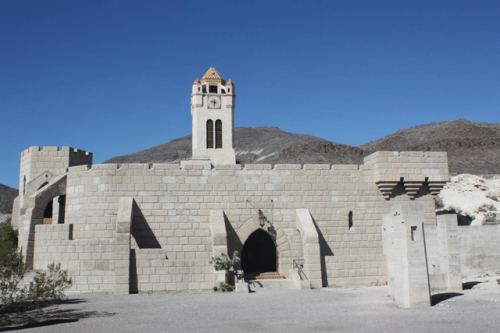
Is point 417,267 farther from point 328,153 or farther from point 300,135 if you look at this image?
point 300,135

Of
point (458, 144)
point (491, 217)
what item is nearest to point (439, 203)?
point (491, 217)

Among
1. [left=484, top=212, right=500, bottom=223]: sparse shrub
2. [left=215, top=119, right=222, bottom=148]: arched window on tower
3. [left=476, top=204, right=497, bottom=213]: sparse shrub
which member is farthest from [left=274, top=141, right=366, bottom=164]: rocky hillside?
[left=484, top=212, right=500, bottom=223]: sparse shrub

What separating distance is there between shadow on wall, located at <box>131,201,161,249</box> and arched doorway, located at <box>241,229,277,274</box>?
5.63 m

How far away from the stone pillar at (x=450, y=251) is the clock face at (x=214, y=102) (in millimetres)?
22780

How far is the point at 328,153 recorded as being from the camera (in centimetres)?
6556

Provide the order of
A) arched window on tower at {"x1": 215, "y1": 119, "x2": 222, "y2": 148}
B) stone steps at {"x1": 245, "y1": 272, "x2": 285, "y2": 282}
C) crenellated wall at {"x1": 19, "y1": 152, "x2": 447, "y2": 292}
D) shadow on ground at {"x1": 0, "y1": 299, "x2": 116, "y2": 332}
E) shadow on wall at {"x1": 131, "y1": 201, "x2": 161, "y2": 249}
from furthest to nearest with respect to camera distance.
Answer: arched window on tower at {"x1": 215, "y1": 119, "x2": 222, "y2": 148}, stone steps at {"x1": 245, "y1": 272, "x2": 285, "y2": 282}, shadow on wall at {"x1": 131, "y1": 201, "x2": 161, "y2": 249}, crenellated wall at {"x1": 19, "y1": 152, "x2": 447, "y2": 292}, shadow on ground at {"x1": 0, "y1": 299, "x2": 116, "y2": 332}

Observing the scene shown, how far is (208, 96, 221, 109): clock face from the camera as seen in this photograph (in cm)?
3506

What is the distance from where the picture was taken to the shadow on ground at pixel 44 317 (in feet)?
32.9

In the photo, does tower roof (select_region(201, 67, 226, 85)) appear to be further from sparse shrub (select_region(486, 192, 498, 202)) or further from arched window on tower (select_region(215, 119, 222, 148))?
sparse shrub (select_region(486, 192, 498, 202))

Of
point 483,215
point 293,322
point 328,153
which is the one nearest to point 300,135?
point 328,153

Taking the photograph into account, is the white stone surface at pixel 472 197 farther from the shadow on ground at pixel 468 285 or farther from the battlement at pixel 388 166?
the shadow on ground at pixel 468 285

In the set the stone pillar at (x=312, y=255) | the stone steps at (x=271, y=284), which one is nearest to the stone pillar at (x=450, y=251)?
the stone pillar at (x=312, y=255)

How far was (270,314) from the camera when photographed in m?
11.1

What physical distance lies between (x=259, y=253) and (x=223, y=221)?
20.5 feet
